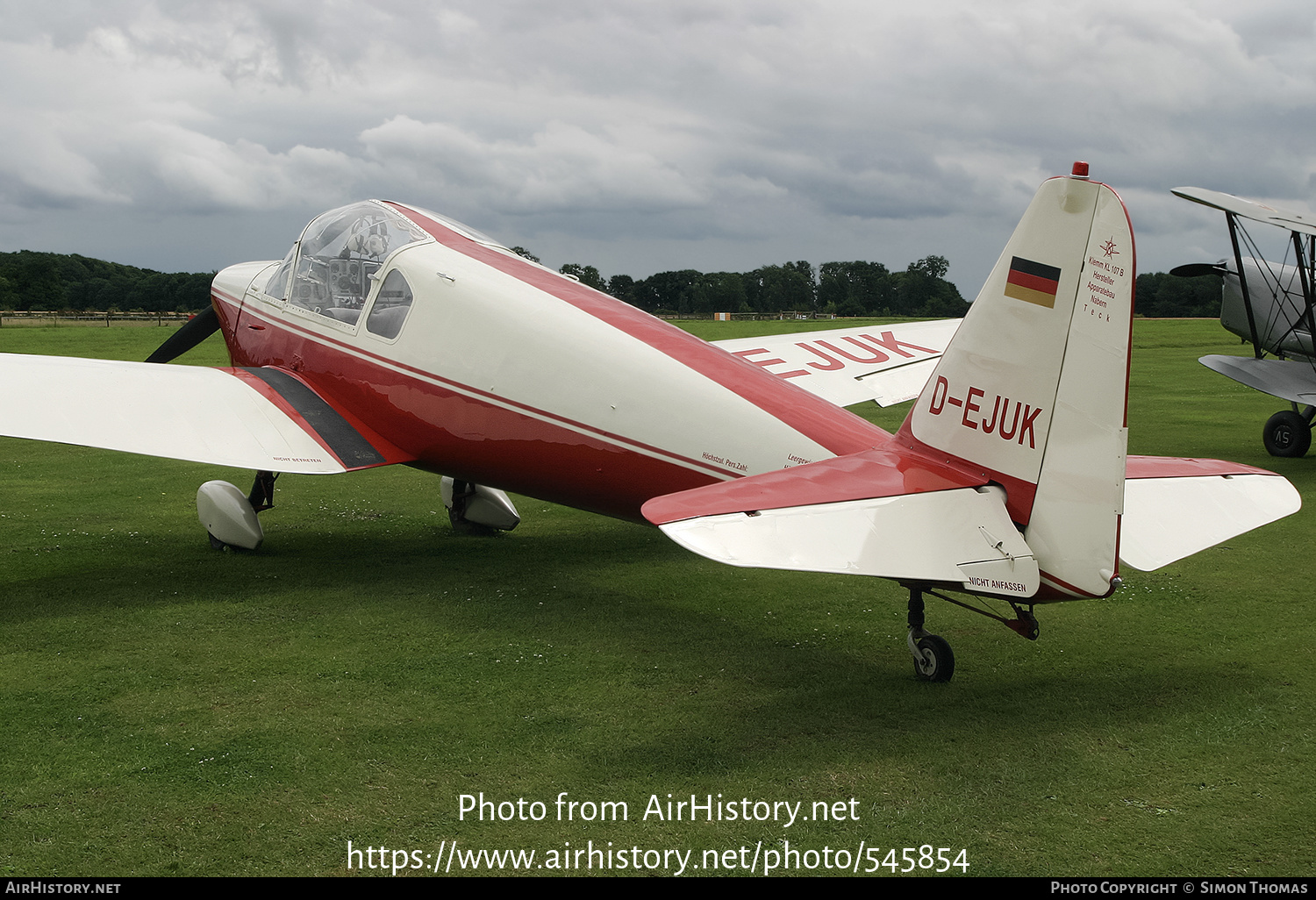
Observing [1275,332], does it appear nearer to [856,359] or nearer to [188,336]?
[856,359]

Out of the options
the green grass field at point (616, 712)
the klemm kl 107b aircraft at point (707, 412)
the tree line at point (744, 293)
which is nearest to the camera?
the green grass field at point (616, 712)

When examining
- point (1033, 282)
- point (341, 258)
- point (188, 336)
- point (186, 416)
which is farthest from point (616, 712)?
point (188, 336)

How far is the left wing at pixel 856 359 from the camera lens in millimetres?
9555

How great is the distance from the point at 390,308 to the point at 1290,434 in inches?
469

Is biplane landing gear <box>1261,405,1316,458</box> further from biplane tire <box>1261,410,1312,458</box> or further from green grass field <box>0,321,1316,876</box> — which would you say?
green grass field <box>0,321,1316,876</box>

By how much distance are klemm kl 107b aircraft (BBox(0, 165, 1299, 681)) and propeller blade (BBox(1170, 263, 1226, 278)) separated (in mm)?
4967

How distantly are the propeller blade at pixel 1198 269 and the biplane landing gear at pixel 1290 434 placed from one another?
209 centimetres

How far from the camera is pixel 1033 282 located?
4367mm

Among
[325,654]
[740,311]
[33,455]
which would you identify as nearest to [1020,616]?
[325,654]

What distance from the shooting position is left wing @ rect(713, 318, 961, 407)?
9.55 meters

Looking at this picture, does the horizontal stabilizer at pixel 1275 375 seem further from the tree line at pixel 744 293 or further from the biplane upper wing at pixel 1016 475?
the tree line at pixel 744 293

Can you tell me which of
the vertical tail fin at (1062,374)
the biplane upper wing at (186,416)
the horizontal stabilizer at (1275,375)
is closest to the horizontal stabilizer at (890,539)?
Answer: the vertical tail fin at (1062,374)
